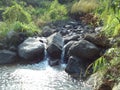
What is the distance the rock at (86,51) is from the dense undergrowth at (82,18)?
0.71 metres

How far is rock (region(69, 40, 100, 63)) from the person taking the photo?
9039 millimetres

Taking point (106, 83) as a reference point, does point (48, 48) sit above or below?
below

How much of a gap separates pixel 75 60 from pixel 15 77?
69.4 inches

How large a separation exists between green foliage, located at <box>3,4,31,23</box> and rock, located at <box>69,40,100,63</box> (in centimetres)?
474

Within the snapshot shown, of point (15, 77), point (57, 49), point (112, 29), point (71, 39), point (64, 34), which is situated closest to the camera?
point (112, 29)

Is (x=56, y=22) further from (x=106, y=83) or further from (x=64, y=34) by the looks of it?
(x=106, y=83)

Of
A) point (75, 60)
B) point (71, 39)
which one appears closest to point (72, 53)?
point (75, 60)

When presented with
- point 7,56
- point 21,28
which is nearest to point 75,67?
point 7,56

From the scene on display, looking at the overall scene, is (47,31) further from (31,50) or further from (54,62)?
(54,62)

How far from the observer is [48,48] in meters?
11.0

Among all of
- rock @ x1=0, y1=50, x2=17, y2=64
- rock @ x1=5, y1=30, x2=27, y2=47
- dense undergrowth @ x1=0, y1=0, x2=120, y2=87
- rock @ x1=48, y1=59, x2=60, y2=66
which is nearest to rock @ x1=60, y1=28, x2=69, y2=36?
dense undergrowth @ x1=0, y1=0, x2=120, y2=87

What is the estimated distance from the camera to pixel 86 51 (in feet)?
29.7

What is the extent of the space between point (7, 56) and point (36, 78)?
7.36 ft

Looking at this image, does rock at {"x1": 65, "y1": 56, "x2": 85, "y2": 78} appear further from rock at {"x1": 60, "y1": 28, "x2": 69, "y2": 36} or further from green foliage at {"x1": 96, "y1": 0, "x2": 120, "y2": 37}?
rock at {"x1": 60, "y1": 28, "x2": 69, "y2": 36}
